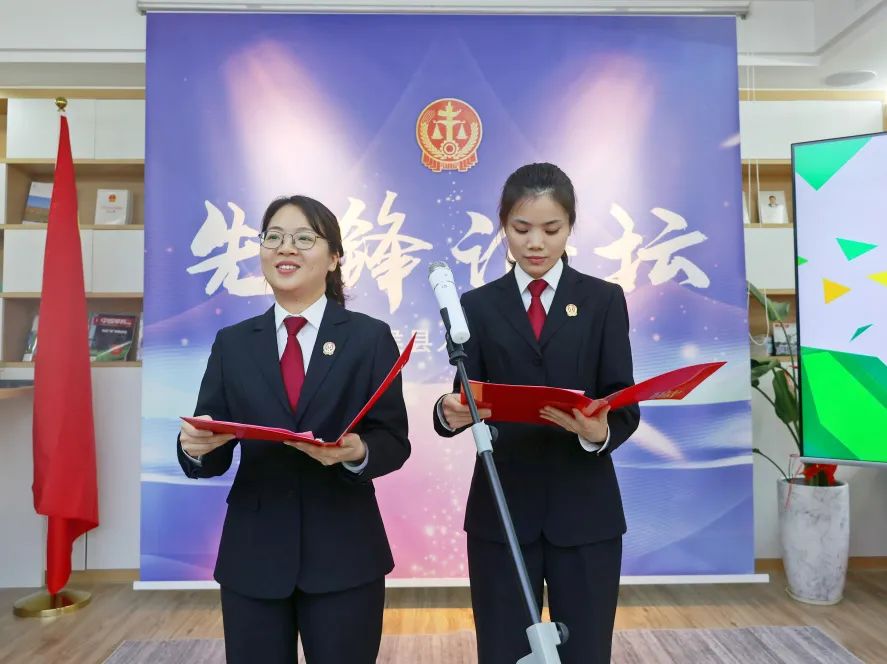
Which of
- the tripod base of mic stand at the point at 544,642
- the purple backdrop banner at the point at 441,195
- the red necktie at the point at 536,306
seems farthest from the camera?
the purple backdrop banner at the point at 441,195

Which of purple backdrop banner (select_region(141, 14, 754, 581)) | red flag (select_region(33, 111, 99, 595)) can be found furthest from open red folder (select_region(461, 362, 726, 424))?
red flag (select_region(33, 111, 99, 595))

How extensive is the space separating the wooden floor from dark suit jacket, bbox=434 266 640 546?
5.87 feet

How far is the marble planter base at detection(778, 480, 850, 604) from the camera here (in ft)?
10.3

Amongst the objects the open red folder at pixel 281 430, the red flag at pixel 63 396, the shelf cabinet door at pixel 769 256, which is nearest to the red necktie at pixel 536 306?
the open red folder at pixel 281 430

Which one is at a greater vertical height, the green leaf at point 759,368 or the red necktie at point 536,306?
the red necktie at point 536,306

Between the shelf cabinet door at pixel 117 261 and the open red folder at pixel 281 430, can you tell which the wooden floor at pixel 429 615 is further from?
the open red folder at pixel 281 430

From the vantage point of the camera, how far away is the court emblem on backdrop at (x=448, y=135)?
10.0ft

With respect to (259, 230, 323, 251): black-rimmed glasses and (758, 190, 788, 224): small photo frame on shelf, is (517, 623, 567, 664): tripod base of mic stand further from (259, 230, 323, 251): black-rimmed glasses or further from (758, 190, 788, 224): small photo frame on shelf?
(758, 190, 788, 224): small photo frame on shelf

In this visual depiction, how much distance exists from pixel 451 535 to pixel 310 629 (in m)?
1.84

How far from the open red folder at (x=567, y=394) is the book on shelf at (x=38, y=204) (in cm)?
345

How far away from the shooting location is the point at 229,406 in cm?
138

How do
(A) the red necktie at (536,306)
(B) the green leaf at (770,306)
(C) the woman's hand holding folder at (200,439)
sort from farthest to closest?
(B) the green leaf at (770,306) → (A) the red necktie at (536,306) → (C) the woman's hand holding folder at (200,439)

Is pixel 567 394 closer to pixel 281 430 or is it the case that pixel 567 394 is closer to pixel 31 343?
pixel 281 430

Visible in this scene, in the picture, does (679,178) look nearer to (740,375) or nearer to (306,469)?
(740,375)
